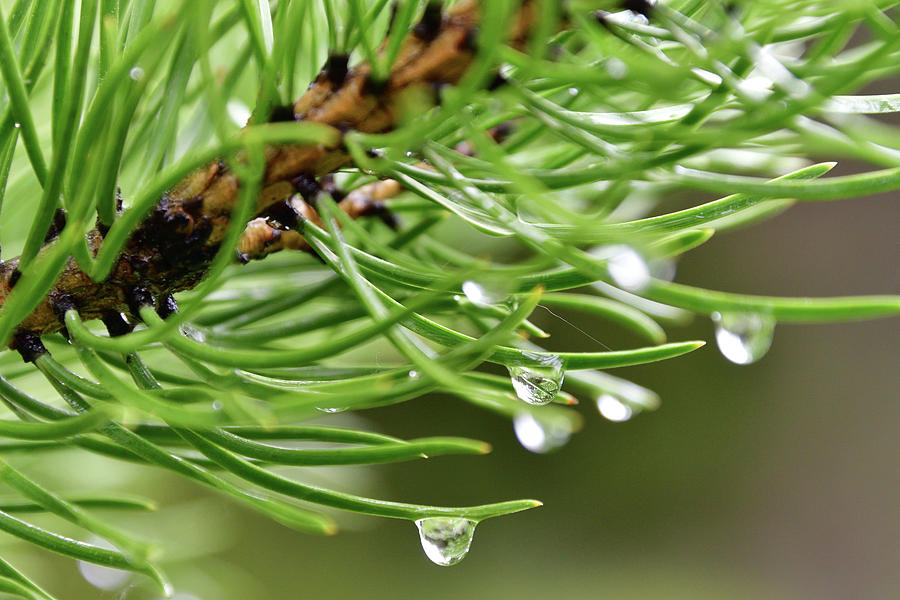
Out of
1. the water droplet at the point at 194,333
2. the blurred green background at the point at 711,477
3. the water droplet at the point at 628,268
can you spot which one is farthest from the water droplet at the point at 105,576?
the blurred green background at the point at 711,477

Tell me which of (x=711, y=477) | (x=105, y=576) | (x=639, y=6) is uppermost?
(x=711, y=477)

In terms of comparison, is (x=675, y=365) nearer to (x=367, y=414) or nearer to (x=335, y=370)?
(x=367, y=414)

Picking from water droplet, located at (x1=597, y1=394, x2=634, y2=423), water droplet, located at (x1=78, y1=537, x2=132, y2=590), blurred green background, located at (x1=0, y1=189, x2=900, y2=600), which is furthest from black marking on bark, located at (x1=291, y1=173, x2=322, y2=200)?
blurred green background, located at (x1=0, y1=189, x2=900, y2=600)

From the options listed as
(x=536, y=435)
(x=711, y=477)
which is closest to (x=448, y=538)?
(x=536, y=435)

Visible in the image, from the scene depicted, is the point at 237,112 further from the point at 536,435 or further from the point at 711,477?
the point at 711,477

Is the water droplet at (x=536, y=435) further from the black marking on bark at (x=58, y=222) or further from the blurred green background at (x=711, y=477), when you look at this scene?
the blurred green background at (x=711, y=477)
